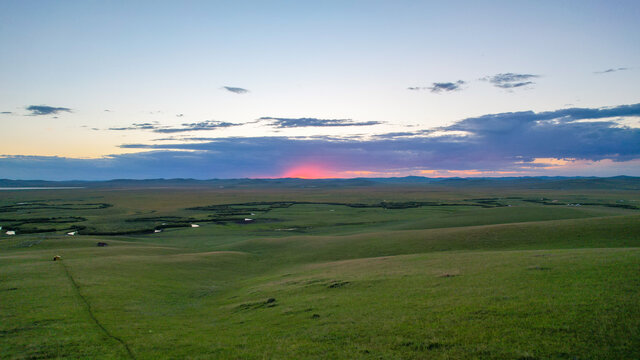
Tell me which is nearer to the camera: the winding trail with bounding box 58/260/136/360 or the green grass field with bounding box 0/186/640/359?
the green grass field with bounding box 0/186/640/359

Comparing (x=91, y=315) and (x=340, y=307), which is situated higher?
(x=340, y=307)

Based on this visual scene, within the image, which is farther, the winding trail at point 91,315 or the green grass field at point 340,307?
the winding trail at point 91,315

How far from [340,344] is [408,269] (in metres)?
14.7

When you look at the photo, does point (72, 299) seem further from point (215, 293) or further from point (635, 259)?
point (635, 259)

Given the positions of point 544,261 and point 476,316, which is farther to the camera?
point 544,261

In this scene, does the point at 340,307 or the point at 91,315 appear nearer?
the point at 340,307

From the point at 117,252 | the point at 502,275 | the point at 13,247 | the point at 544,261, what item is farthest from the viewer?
the point at 13,247

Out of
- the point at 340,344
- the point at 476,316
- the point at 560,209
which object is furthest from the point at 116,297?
the point at 560,209

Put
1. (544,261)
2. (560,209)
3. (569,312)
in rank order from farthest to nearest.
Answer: (560,209)
(544,261)
(569,312)

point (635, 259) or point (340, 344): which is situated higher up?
point (635, 259)

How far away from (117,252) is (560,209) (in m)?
92.7

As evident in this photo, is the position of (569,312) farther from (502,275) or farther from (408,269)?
(408,269)

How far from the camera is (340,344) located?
14.2 metres

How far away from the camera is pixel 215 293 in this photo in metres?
28.9
